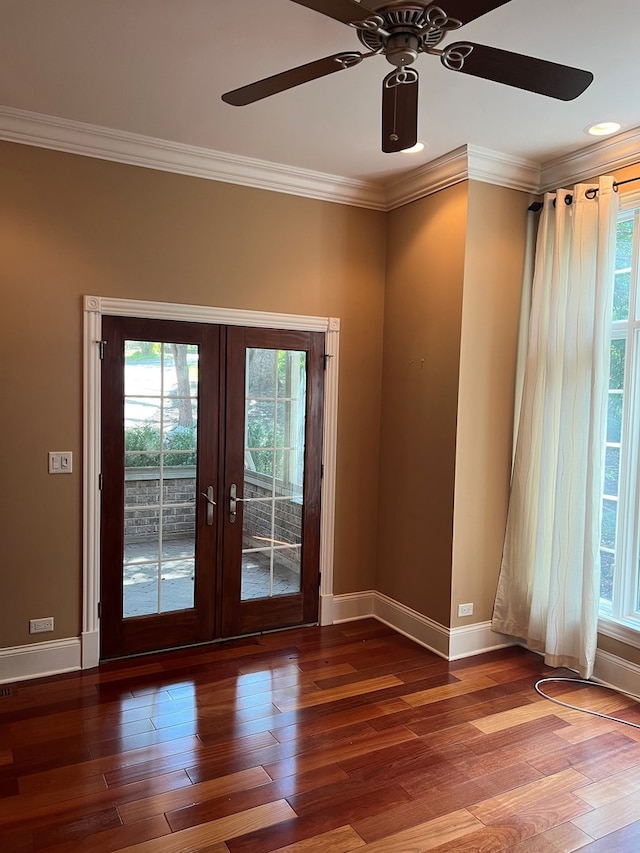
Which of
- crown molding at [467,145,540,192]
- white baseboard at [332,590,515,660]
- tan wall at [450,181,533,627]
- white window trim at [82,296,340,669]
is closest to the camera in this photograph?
white window trim at [82,296,340,669]

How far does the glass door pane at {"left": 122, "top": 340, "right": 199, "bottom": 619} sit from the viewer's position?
365 cm

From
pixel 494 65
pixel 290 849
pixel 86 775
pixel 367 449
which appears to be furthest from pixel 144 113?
pixel 290 849

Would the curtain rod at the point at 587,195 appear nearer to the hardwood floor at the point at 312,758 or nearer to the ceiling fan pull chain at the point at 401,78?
the ceiling fan pull chain at the point at 401,78

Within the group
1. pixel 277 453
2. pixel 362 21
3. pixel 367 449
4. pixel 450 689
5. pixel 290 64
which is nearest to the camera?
pixel 362 21

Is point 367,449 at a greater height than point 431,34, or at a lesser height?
lesser

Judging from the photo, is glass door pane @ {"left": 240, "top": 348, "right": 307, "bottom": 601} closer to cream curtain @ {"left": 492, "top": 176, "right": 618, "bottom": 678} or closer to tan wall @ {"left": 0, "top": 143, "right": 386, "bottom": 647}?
tan wall @ {"left": 0, "top": 143, "right": 386, "bottom": 647}

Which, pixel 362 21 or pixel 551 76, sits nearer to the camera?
pixel 362 21

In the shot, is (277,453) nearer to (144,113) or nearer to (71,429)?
(71,429)

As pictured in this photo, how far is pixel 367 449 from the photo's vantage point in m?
4.43

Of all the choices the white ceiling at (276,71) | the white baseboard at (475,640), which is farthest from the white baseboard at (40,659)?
the white ceiling at (276,71)

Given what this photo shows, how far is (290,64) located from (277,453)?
2.25 meters

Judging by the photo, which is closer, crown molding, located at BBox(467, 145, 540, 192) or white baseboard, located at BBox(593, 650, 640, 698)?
white baseboard, located at BBox(593, 650, 640, 698)

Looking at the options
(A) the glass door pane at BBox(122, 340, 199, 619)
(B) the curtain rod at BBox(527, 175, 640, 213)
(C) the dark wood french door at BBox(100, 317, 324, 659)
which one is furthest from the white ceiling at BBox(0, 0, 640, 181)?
(A) the glass door pane at BBox(122, 340, 199, 619)

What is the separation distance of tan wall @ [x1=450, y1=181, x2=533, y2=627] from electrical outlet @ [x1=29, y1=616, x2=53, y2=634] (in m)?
2.31
